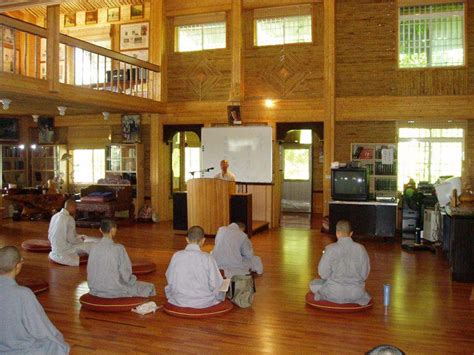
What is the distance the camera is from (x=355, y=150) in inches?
467

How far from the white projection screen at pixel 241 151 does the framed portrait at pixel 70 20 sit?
5.02 metres

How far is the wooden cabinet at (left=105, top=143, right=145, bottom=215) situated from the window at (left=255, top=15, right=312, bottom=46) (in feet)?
13.5

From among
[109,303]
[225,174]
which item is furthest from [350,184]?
[109,303]

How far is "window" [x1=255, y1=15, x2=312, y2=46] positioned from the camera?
40.4 feet

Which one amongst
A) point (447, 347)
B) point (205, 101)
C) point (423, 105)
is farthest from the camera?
point (205, 101)

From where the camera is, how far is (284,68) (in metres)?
12.4

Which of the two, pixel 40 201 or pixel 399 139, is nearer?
pixel 399 139

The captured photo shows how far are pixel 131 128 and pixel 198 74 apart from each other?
7.24ft

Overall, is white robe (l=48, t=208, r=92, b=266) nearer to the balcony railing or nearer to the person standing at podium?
the balcony railing

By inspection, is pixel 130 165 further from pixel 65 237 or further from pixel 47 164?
pixel 65 237

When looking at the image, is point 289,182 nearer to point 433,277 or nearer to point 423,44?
point 423,44

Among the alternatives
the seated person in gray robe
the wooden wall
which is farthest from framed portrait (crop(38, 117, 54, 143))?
the seated person in gray robe

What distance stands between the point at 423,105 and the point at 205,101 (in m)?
5.06

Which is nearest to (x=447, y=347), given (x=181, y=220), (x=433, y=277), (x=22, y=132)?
(x=433, y=277)
